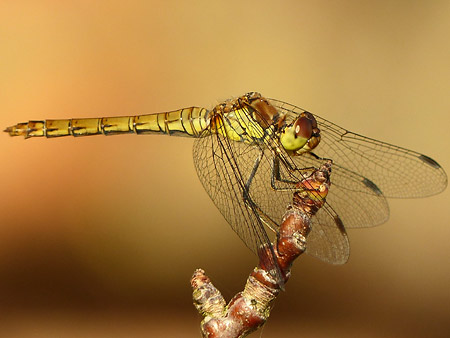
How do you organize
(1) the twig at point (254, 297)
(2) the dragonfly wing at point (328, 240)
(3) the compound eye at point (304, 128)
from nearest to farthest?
(1) the twig at point (254, 297) < (2) the dragonfly wing at point (328, 240) < (3) the compound eye at point (304, 128)

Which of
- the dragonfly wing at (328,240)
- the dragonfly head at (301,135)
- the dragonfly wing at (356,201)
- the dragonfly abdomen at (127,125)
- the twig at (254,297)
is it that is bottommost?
the twig at (254,297)

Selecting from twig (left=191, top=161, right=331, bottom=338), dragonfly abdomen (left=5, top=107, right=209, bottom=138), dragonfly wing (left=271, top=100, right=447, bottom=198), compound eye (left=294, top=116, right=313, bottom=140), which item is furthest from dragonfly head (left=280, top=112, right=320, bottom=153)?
twig (left=191, top=161, right=331, bottom=338)

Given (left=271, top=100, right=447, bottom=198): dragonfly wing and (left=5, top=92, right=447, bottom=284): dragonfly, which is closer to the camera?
(left=5, top=92, right=447, bottom=284): dragonfly

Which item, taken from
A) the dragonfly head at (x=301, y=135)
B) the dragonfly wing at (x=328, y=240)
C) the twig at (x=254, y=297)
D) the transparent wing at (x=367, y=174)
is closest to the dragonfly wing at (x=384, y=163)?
the transparent wing at (x=367, y=174)

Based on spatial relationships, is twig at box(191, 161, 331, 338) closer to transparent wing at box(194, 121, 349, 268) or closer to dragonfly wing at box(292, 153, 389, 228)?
transparent wing at box(194, 121, 349, 268)

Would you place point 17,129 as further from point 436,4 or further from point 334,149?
point 436,4

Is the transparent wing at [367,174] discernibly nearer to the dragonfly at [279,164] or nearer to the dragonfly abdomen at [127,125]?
the dragonfly at [279,164]

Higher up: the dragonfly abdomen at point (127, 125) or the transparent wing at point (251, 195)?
the dragonfly abdomen at point (127, 125)

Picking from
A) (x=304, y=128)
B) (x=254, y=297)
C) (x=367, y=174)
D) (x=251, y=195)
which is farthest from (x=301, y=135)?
(x=254, y=297)

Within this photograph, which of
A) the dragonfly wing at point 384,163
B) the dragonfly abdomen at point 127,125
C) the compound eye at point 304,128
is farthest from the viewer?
the dragonfly abdomen at point 127,125

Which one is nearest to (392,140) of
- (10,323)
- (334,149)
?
(334,149)
